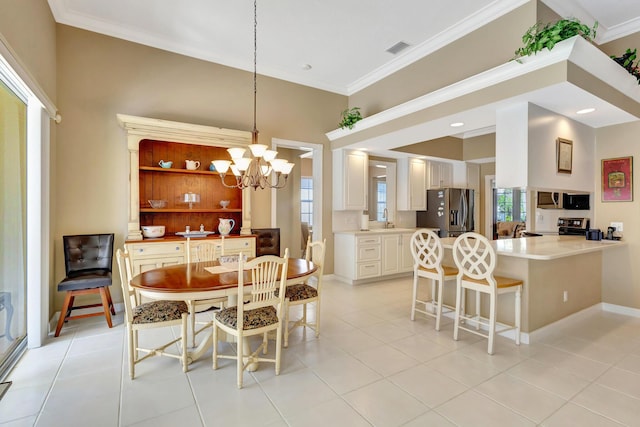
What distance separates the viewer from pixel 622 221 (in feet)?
12.8

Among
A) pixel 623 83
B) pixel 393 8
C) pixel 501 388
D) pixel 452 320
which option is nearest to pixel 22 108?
pixel 393 8

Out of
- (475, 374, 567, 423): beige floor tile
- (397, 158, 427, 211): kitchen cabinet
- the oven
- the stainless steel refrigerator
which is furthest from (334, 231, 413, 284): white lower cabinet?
(475, 374, 567, 423): beige floor tile

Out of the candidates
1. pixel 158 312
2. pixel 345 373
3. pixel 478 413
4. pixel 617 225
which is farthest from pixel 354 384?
pixel 617 225

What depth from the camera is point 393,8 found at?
3439mm

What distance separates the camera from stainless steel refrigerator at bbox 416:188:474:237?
6270 millimetres

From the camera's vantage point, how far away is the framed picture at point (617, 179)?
12.5ft

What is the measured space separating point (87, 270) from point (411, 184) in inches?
216

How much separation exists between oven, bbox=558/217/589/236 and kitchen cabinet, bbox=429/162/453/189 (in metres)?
2.43

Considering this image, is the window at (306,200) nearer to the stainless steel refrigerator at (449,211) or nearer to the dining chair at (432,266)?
the stainless steel refrigerator at (449,211)

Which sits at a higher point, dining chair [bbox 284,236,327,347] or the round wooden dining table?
the round wooden dining table

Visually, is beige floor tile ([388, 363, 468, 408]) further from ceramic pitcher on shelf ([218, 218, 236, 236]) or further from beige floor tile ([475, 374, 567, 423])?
ceramic pitcher on shelf ([218, 218, 236, 236])

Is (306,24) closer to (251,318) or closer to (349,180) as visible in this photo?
(349,180)

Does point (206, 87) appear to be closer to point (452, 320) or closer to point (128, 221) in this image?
point (128, 221)

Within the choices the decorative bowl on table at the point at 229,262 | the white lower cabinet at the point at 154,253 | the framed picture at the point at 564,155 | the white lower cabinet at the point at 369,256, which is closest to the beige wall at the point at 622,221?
the framed picture at the point at 564,155
